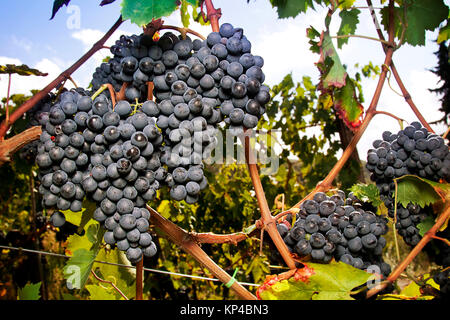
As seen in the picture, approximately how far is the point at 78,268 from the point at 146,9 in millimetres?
596

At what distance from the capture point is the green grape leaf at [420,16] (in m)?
1.29

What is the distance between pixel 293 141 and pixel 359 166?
0.96 m

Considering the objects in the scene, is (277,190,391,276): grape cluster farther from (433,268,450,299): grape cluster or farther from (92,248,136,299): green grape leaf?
(92,248,136,299): green grape leaf

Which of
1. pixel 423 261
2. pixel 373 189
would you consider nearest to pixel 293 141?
pixel 373 189

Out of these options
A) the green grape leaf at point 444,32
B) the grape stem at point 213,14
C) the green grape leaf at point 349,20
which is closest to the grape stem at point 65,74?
the grape stem at point 213,14

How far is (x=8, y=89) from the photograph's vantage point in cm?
98

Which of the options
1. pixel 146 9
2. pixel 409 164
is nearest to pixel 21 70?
pixel 146 9

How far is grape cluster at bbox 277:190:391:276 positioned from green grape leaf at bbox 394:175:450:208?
0.44ft

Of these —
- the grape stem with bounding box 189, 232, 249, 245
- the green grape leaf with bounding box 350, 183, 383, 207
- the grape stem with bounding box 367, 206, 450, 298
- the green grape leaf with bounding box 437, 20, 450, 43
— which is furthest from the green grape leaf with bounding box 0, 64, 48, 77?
the green grape leaf with bounding box 437, 20, 450, 43

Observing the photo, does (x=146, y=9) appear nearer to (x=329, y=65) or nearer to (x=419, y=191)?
(x=329, y=65)

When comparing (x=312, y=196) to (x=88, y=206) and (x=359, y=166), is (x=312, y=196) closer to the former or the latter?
(x=88, y=206)

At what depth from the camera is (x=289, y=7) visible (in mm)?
1389

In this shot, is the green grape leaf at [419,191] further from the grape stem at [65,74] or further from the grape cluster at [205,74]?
the grape stem at [65,74]
